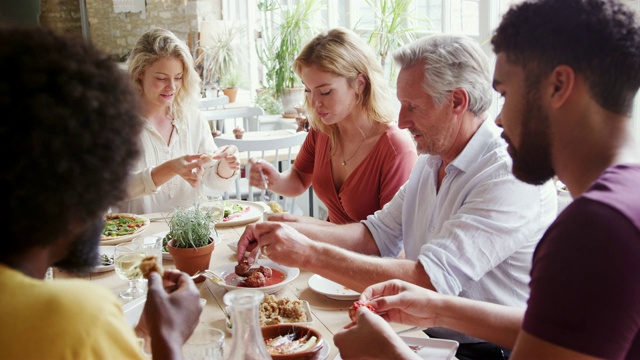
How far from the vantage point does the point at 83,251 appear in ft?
3.10

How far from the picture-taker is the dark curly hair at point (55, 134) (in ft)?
2.53

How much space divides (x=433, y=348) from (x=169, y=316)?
64 centimetres

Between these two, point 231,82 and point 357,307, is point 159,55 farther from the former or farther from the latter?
point 231,82

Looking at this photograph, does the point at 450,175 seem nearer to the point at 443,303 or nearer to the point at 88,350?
the point at 443,303

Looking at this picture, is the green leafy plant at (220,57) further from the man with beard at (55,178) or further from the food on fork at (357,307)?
the man with beard at (55,178)

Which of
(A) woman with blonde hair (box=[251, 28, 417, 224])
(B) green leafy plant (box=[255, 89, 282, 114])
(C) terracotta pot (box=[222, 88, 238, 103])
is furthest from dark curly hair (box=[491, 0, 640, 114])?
(C) terracotta pot (box=[222, 88, 238, 103])

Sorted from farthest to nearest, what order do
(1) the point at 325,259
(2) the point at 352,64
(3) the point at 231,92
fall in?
(3) the point at 231,92
(2) the point at 352,64
(1) the point at 325,259

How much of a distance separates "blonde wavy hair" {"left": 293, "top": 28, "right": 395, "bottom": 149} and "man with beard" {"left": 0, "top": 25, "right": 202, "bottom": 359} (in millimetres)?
1714

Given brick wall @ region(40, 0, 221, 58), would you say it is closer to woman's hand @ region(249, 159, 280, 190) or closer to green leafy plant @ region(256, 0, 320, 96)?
green leafy plant @ region(256, 0, 320, 96)

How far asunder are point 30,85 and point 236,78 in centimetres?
Result: 689

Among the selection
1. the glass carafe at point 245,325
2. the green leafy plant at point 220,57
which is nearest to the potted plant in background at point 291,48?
the green leafy plant at point 220,57

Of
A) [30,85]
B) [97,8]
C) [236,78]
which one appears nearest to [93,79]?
[30,85]

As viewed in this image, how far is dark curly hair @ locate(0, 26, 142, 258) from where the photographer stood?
77 cm

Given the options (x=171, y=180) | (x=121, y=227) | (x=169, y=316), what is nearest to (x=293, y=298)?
(x=169, y=316)
